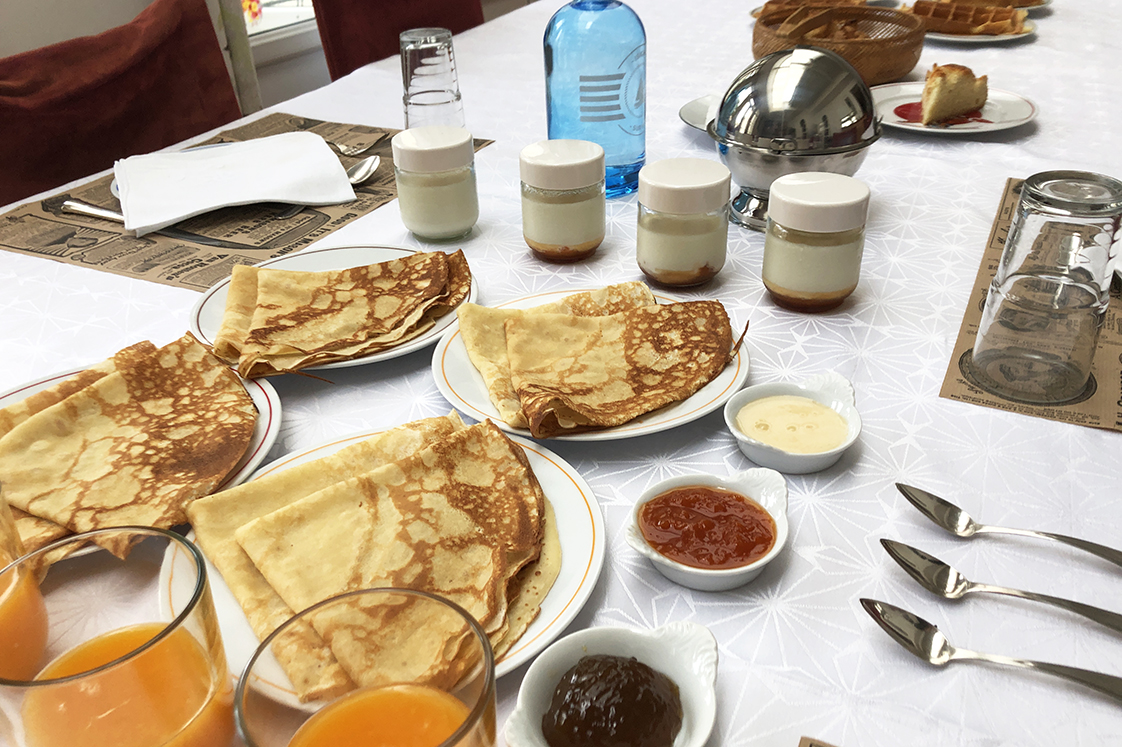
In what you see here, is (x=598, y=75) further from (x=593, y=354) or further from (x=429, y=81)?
(x=593, y=354)

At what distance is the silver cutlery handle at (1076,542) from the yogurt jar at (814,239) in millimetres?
452

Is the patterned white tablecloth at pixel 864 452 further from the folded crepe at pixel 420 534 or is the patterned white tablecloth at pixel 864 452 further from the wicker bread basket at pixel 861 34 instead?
the wicker bread basket at pixel 861 34

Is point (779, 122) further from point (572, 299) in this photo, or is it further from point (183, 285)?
point (183, 285)

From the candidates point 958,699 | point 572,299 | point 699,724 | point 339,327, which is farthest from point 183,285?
point 958,699

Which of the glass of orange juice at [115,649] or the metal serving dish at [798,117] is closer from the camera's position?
the glass of orange juice at [115,649]

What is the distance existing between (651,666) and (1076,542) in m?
0.42

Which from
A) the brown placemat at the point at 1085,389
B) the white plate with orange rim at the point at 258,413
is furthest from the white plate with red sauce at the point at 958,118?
the white plate with orange rim at the point at 258,413

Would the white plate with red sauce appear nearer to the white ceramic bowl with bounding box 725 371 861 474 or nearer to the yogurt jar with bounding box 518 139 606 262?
the yogurt jar with bounding box 518 139 606 262

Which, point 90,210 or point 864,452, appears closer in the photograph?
point 864,452

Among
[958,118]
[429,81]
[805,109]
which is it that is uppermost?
[805,109]

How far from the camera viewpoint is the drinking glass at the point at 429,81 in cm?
182

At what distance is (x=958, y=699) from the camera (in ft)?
1.99

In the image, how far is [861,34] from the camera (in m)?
2.05

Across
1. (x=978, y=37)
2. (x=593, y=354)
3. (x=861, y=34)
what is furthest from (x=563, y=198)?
(x=978, y=37)
